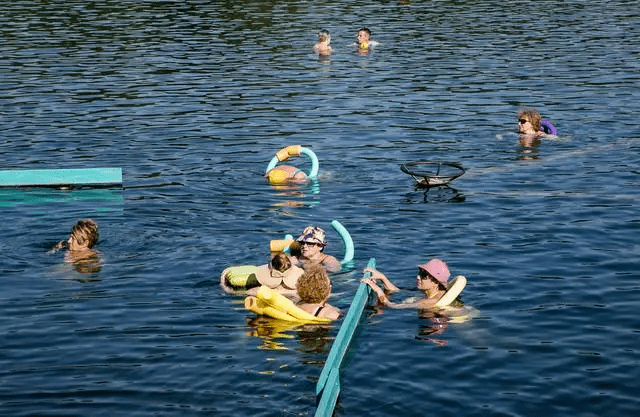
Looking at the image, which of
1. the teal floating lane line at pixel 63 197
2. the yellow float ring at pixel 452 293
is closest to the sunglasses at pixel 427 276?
the yellow float ring at pixel 452 293

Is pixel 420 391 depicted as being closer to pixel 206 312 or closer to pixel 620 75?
pixel 206 312

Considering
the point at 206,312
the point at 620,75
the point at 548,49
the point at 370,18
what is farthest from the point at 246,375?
the point at 370,18

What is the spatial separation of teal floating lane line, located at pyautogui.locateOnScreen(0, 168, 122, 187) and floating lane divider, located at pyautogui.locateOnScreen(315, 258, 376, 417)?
920 centimetres

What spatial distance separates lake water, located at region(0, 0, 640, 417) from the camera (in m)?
15.0

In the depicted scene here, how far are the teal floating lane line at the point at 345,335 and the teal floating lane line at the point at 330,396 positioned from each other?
5.6 inches

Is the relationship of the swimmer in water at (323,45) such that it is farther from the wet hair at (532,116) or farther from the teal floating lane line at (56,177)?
the teal floating lane line at (56,177)

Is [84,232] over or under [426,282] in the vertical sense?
over

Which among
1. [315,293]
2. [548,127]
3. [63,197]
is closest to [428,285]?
[315,293]

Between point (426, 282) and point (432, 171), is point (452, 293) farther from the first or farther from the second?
point (432, 171)

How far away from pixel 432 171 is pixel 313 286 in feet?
33.2

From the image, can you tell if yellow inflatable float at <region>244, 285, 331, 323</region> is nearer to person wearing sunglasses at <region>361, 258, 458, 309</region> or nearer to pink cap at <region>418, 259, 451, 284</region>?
Result: person wearing sunglasses at <region>361, 258, 458, 309</region>

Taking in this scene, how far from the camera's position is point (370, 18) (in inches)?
2035

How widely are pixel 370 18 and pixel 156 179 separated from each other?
27422 millimetres

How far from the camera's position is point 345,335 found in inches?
610
